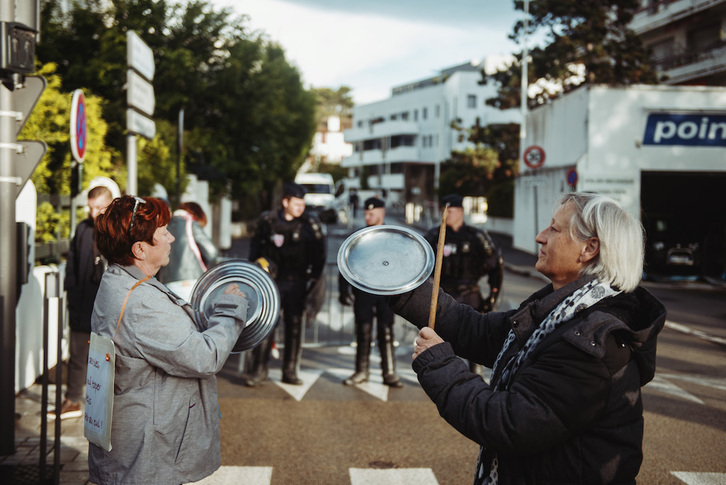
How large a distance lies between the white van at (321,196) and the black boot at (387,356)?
100ft

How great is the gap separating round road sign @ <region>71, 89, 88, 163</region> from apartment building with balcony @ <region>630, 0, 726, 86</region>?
31.3 metres

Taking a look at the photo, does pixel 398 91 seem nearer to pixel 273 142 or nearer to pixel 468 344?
pixel 273 142

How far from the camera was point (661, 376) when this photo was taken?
26.4 ft

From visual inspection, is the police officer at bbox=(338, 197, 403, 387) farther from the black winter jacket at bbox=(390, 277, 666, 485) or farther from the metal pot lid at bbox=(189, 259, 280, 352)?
the black winter jacket at bbox=(390, 277, 666, 485)

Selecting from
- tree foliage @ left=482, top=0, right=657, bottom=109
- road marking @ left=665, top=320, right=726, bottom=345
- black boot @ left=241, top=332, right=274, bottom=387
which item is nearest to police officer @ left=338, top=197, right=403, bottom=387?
black boot @ left=241, top=332, right=274, bottom=387

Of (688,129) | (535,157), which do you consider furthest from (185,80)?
(688,129)

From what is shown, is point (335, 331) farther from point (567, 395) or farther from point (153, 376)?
point (567, 395)

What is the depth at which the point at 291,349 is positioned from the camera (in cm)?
764

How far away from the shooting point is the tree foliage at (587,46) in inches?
1251

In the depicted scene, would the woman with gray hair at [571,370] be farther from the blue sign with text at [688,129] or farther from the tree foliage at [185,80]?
the blue sign with text at [688,129]

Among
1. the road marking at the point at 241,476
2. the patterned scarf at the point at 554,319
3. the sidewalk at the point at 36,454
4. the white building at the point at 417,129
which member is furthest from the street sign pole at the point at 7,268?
the white building at the point at 417,129

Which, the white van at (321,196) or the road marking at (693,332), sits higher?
the white van at (321,196)

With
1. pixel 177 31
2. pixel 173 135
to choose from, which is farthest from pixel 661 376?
pixel 177 31

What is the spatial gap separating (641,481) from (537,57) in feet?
102
